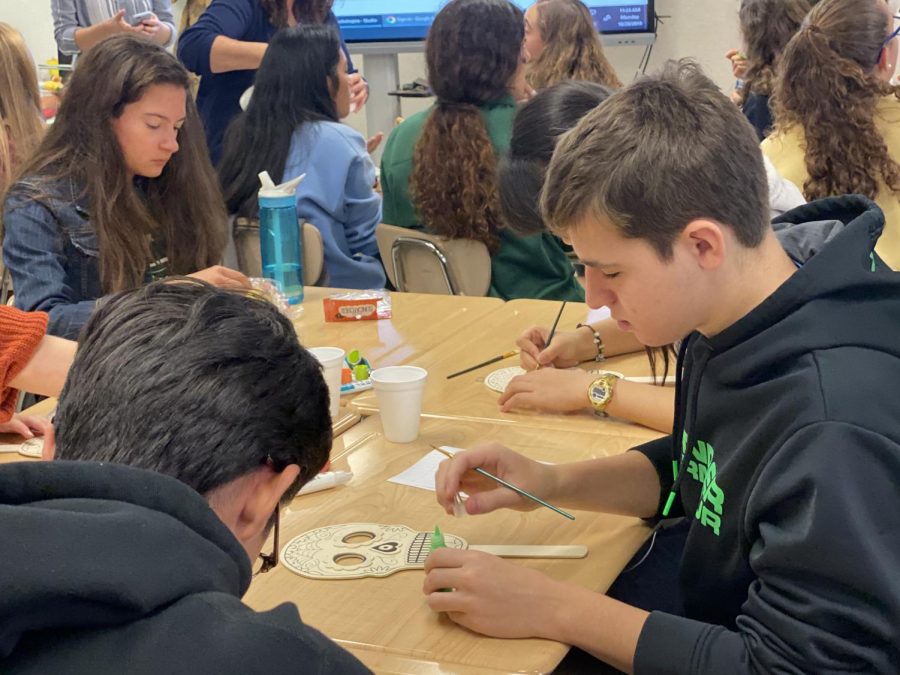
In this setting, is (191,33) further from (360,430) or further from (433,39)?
(360,430)

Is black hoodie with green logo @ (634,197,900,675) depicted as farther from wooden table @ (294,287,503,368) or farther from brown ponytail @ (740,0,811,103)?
brown ponytail @ (740,0,811,103)

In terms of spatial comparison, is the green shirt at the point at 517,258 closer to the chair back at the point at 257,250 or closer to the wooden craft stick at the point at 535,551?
the chair back at the point at 257,250

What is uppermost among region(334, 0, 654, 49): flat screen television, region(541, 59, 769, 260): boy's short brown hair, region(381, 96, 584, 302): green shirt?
region(541, 59, 769, 260): boy's short brown hair

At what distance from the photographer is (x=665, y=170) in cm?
123

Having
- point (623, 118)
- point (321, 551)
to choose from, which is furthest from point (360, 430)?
point (623, 118)

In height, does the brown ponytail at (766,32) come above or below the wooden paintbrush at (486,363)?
above

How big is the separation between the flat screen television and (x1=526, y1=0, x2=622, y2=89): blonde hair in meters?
1.59

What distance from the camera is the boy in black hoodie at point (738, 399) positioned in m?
1.08

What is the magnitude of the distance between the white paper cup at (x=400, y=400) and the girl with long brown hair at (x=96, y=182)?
0.76 meters

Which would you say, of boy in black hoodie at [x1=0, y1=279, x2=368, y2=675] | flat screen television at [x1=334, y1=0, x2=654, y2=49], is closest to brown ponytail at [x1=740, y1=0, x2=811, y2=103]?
flat screen television at [x1=334, y1=0, x2=654, y2=49]

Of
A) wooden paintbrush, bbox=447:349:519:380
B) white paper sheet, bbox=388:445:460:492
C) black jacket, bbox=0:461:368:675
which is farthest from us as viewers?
wooden paintbrush, bbox=447:349:519:380

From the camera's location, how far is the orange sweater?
5.87 feet

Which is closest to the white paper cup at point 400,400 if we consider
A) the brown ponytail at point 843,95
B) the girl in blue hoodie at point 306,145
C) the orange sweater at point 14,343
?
the orange sweater at point 14,343

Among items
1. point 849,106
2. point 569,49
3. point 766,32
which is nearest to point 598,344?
point 849,106
